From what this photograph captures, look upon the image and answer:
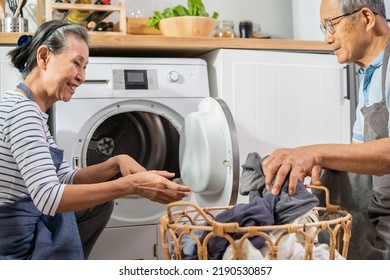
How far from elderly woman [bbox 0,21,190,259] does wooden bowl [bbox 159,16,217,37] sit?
72 centimetres

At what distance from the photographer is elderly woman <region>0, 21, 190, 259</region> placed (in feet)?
4.10

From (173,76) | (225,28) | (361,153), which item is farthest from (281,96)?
(361,153)

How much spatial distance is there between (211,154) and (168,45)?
54 cm

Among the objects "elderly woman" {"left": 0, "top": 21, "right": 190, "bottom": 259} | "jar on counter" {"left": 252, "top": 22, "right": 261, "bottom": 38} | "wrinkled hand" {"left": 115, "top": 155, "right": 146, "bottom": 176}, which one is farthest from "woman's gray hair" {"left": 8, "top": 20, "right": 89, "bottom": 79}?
"jar on counter" {"left": 252, "top": 22, "right": 261, "bottom": 38}

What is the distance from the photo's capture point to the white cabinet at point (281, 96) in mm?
2229

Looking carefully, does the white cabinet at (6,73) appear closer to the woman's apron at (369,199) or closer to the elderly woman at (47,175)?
the elderly woman at (47,175)

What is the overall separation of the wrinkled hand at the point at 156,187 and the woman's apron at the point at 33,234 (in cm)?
29

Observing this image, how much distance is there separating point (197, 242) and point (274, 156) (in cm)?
21

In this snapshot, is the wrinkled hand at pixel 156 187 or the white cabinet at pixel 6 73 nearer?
the wrinkled hand at pixel 156 187

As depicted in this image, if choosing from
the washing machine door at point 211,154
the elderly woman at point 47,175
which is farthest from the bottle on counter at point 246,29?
the elderly woman at point 47,175

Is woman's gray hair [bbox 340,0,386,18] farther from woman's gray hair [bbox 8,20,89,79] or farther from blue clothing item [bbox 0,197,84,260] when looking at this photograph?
blue clothing item [bbox 0,197,84,260]

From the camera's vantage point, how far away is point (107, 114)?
80.4 inches
